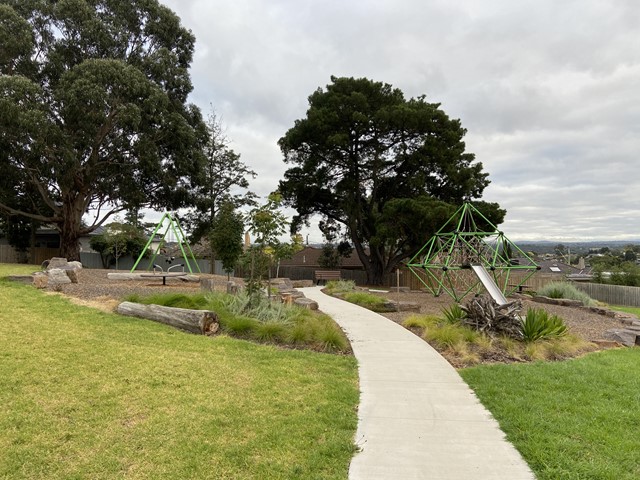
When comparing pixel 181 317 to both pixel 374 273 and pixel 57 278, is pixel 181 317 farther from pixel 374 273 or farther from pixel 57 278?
pixel 374 273

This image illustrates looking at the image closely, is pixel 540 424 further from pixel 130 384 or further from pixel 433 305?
pixel 433 305

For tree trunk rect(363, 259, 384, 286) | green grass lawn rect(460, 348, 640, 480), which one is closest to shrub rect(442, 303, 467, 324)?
green grass lawn rect(460, 348, 640, 480)

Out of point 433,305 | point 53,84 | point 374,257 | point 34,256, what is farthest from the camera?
point 34,256

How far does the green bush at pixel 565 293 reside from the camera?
1602 centimetres

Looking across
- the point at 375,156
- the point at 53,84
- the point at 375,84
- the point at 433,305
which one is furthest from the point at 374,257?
the point at 53,84

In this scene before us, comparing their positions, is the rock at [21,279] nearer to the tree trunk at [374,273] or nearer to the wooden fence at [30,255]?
the tree trunk at [374,273]

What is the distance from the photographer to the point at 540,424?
13.6 ft

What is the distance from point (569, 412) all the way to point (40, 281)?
40.1 feet

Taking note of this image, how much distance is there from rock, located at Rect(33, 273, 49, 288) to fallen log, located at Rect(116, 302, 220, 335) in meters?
4.30

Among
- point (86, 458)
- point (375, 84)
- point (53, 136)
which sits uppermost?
point (375, 84)

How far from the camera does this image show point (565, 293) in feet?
55.0

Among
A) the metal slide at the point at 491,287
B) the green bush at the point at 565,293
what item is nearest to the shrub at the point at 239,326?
the metal slide at the point at 491,287

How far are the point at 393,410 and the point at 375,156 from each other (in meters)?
23.1

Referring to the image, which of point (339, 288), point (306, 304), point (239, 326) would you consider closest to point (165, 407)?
point (239, 326)
